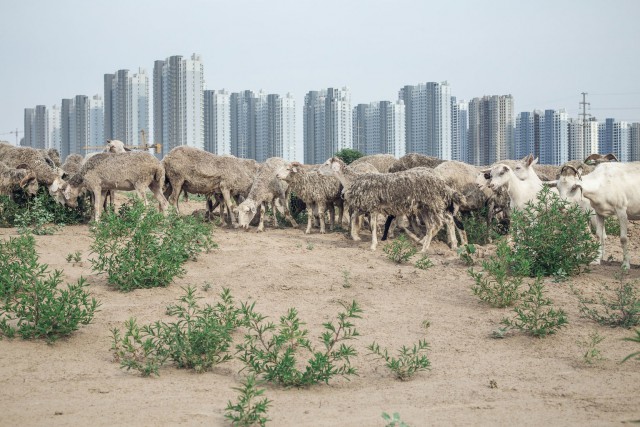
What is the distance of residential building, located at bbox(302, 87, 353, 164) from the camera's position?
191 ft

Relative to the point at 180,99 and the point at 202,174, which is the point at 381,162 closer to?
the point at 202,174

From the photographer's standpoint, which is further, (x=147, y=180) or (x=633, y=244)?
(x=147, y=180)

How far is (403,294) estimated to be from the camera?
9938mm

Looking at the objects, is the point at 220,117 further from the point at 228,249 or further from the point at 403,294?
the point at 403,294

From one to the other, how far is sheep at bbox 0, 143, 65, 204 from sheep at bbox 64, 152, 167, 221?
0.30 meters

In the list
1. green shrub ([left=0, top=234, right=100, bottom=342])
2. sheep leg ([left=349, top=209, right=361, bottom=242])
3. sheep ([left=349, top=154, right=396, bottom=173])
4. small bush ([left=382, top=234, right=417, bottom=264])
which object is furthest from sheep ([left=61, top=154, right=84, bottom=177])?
green shrub ([left=0, top=234, right=100, bottom=342])

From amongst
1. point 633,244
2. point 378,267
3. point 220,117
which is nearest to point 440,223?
point 378,267

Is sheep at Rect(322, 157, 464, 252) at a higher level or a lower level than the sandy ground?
higher

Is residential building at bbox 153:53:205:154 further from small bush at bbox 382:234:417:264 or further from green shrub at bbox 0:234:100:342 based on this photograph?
green shrub at bbox 0:234:100:342

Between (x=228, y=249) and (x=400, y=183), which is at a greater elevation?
(x=400, y=183)

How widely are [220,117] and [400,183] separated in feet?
145

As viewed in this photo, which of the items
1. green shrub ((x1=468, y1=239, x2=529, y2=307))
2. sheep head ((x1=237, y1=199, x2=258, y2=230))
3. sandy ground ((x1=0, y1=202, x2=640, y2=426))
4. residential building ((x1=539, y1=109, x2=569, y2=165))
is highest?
residential building ((x1=539, y1=109, x2=569, y2=165))

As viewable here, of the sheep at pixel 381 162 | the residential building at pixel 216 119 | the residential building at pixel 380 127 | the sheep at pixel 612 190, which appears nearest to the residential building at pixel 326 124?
the residential building at pixel 380 127

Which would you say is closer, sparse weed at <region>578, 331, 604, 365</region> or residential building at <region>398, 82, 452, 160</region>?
sparse weed at <region>578, 331, 604, 365</region>
